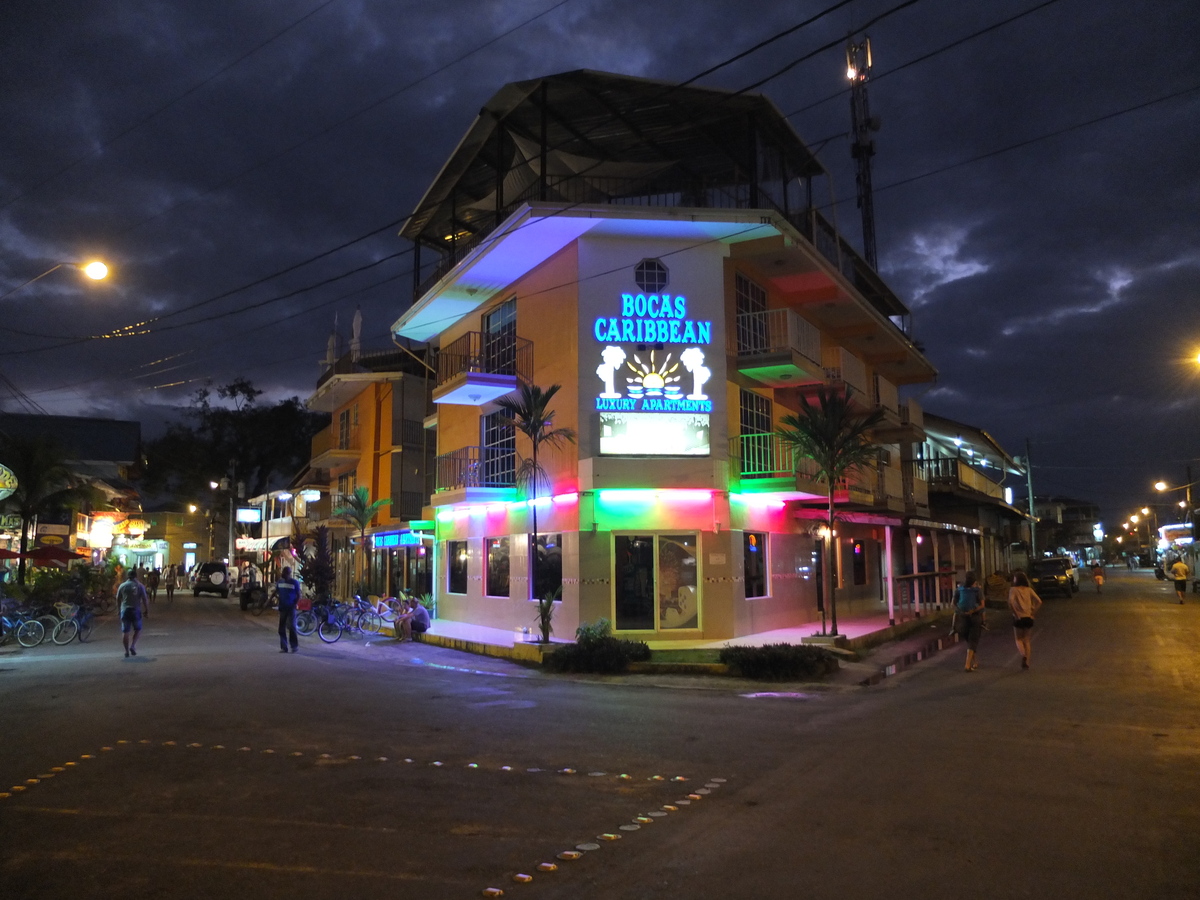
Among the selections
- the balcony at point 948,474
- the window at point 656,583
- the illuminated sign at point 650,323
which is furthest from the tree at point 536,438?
the balcony at point 948,474

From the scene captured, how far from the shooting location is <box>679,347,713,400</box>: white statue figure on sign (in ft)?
61.5

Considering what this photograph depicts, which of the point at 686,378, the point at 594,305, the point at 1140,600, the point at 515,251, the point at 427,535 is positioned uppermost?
the point at 515,251

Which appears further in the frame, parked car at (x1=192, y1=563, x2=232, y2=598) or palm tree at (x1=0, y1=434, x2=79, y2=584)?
parked car at (x1=192, y1=563, x2=232, y2=598)

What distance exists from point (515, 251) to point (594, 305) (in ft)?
8.67

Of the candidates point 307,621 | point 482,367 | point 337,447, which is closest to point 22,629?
point 307,621

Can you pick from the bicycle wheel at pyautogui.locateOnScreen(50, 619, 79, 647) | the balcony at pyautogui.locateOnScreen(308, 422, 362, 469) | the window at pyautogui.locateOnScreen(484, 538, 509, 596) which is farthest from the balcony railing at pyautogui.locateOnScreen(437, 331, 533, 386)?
the bicycle wheel at pyautogui.locateOnScreen(50, 619, 79, 647)

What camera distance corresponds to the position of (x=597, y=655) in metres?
14.7

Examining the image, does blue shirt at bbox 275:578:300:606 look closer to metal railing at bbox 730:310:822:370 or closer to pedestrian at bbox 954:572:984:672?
metal railing at bbox 730:310:822:370

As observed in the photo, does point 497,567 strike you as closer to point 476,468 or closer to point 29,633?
point 476,468

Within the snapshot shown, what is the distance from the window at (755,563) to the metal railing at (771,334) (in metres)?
4.42

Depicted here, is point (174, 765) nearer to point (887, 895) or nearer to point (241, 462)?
point (887, 895)

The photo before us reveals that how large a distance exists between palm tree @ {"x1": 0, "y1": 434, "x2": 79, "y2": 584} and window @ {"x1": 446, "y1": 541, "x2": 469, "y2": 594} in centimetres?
1408

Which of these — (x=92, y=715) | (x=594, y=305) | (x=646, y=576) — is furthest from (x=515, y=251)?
(x=92, y=715)

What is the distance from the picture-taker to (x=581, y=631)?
1569 centimetres
